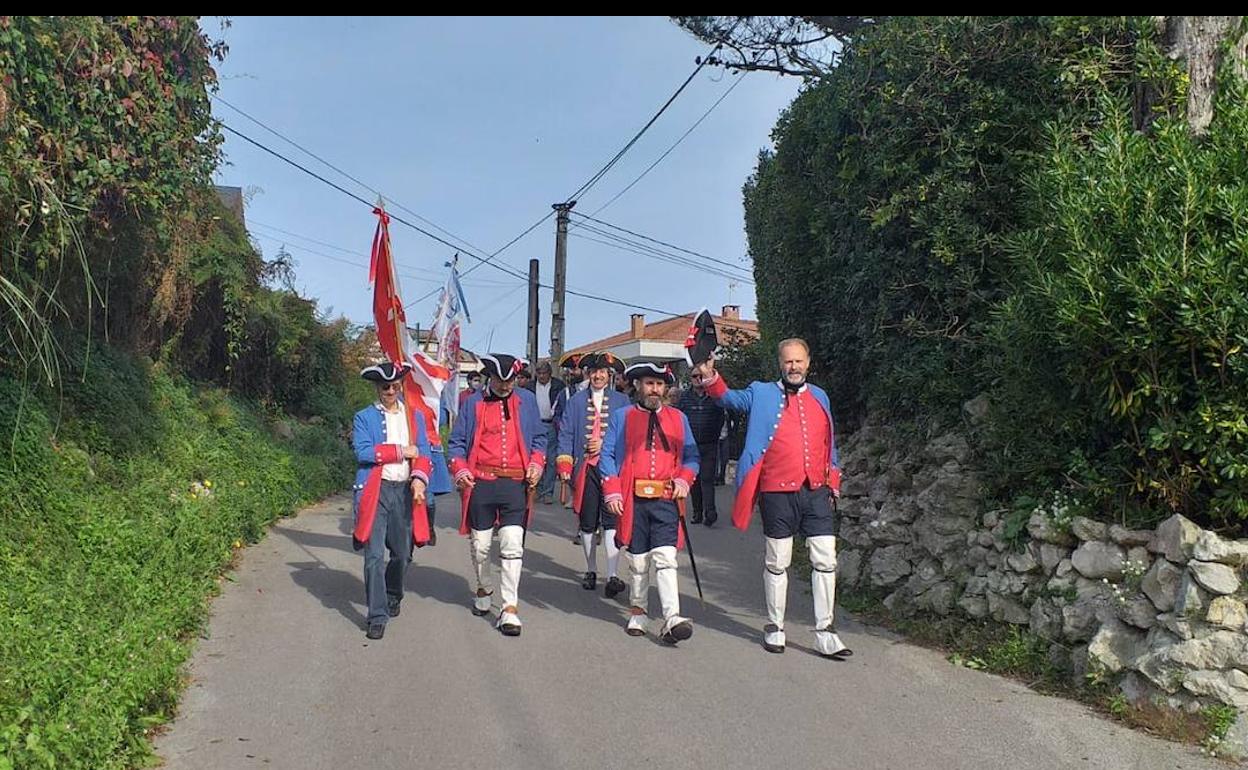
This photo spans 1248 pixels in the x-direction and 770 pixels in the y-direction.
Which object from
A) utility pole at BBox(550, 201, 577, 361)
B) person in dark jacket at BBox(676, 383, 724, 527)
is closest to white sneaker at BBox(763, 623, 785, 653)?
person in dark jacket at BBox(676, 383, 724, 527)

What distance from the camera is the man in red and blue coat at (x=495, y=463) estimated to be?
737 centimetres

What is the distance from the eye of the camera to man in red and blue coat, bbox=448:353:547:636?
290 inches

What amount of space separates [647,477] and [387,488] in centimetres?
172

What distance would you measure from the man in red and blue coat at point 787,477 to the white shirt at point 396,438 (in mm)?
2129

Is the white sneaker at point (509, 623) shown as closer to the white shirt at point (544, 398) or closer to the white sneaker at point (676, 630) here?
the white sneaker at point (676, 630)

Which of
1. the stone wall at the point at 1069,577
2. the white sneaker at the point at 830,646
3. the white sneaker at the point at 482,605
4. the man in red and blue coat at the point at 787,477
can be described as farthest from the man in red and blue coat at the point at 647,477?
the stone wall at the point at 1069,577

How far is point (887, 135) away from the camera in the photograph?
27.2 feet

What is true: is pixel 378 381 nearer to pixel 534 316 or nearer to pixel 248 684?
pixel 248 684

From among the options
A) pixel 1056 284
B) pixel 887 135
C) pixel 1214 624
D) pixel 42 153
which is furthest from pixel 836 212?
pixel 42 153

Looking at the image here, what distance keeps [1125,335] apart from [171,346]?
36.6ft

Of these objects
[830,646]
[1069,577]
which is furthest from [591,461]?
[1069,577]

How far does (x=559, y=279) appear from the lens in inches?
1082

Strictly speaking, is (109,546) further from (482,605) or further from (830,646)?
(830,646)

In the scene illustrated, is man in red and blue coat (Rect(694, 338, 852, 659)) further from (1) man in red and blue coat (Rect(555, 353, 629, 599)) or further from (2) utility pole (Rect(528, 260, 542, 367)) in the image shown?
(2) utility pole (Rect(528, 260, 542, 367))
